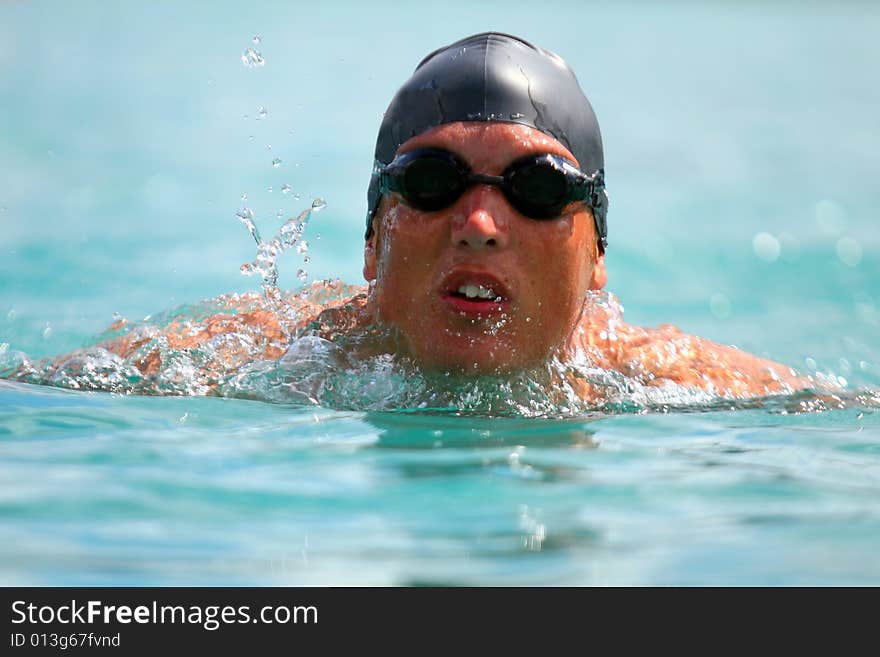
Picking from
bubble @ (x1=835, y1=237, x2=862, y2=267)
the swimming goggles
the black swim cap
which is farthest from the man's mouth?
bubble @ (x1=835, y1=237, x2=862, y2=267)

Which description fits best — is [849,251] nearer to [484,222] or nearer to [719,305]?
[719,305]

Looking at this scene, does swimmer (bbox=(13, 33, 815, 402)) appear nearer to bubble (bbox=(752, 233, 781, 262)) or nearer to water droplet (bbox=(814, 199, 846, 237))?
bubble (bbox=(752, 233, 781, 262))

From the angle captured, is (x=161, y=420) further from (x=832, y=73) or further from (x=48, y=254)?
(x=832, y=73)

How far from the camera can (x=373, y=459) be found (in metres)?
2.60

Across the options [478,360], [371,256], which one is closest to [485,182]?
[478,360]

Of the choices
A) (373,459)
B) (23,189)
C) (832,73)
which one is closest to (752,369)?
(373,459)

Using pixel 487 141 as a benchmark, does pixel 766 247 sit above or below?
above

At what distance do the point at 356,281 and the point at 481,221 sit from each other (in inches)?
176

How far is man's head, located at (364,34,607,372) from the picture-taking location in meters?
3.26

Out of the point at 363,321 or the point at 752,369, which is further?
the point at 752,369

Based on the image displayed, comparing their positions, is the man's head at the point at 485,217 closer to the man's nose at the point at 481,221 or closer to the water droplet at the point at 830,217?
the man's nose at the point at 481,221

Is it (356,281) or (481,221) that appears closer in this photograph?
(481,221)

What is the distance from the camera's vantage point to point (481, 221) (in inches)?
126
